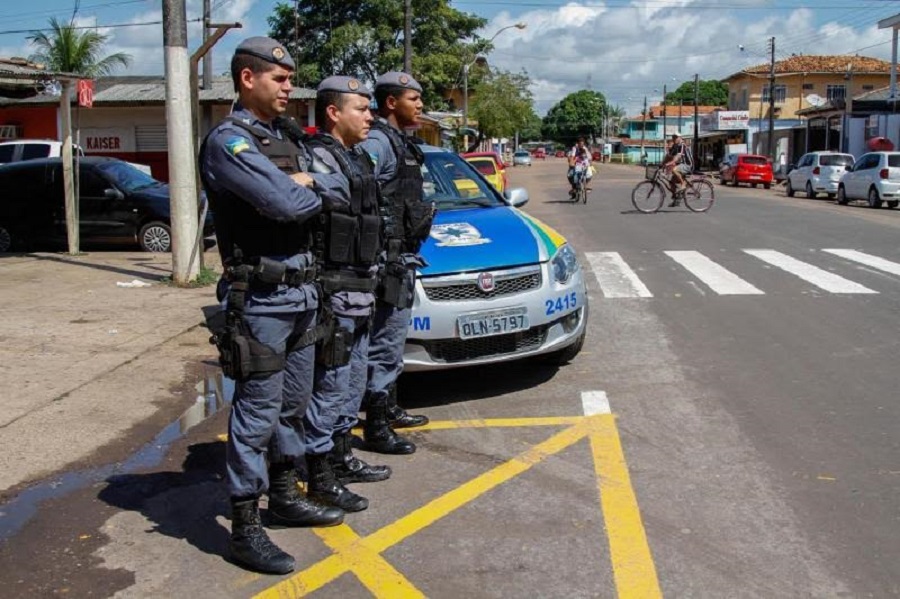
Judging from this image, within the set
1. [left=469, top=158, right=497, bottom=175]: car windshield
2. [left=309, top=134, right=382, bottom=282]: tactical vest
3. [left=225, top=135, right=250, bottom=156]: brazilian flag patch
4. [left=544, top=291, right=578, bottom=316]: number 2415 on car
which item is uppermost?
[left=469, top=158, right=497, bottom=175]: car windshield

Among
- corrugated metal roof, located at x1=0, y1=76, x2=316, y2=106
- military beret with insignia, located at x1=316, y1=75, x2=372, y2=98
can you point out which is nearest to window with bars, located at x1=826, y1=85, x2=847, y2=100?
corrugated metal roof, located at x1=0, y1=76, x2=316, y2=106

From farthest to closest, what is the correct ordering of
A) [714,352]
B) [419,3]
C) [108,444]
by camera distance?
[419,3] < [714,352] < [108,444]

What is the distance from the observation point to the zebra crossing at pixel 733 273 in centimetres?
1031

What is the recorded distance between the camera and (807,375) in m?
6.61

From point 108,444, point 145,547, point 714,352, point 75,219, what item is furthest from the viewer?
point 75,219

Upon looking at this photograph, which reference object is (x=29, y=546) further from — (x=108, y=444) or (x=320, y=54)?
(x=320, y=54)

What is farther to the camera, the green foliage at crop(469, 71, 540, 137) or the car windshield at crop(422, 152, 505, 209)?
the green foliage at crop(469, 71, 540, 137)

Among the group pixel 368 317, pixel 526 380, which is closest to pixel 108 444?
pixel 368 317

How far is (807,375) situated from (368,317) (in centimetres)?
363

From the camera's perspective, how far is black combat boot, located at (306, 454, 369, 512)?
14.1 ft

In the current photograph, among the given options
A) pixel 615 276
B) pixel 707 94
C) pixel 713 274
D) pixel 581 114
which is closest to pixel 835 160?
pixel 713 274

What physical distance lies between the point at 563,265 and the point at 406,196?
5.88ft

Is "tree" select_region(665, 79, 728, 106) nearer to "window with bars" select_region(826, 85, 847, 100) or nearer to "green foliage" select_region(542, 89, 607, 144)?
"green foliage" select_region(542, 89, 607, 144)

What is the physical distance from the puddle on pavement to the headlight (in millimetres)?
2387
